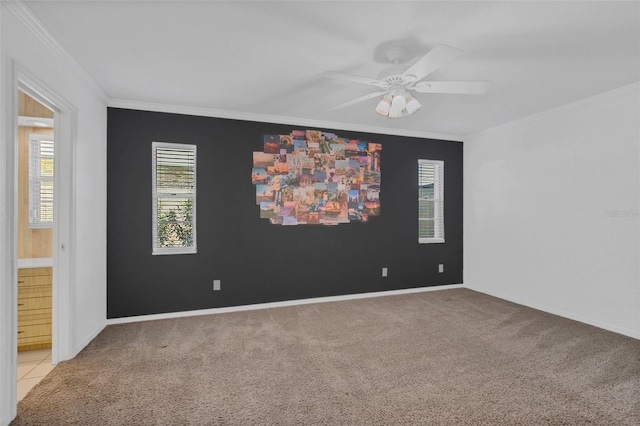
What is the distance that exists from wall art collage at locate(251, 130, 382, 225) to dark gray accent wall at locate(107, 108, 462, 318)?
12 cm

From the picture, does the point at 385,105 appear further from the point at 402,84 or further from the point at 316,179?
the point at 316,179

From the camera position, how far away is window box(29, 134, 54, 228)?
3.55 m

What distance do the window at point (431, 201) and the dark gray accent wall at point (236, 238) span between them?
0.53 ft

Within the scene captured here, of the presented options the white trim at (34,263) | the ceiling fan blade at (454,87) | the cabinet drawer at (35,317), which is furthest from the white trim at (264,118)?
the cabinet drawer at (35,317)

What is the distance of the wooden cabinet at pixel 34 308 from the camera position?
321 cm

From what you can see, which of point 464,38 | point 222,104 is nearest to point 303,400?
point 464,38

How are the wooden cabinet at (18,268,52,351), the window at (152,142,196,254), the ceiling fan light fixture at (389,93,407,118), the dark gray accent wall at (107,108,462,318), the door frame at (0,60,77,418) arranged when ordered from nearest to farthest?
the ceiling fan light fixture at (389,93,407,118), the door frame at (0,60,77,418), the wooden cabinet at (18,268,52,351), the dark gray accent wall at (107,108,462,318), the window at (152,142,196,254)

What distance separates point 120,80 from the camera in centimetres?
309

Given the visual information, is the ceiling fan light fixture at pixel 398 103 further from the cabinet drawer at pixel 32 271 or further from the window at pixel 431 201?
the cabinet drawer at pixel 32 271

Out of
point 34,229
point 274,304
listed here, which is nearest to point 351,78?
point 274,304

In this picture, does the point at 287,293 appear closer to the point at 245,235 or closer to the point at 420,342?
the point at 245,235

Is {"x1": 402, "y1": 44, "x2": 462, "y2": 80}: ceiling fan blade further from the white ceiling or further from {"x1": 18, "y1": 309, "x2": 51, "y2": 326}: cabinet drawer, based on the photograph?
{"x1": 18, "y1": 309, "x2": 51, "y2": 326}: cabinet drawer

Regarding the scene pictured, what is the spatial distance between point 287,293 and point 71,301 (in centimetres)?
239

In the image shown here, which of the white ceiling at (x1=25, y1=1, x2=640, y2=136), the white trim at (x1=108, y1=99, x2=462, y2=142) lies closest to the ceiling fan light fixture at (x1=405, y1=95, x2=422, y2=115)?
the white ceiling at (x1=25, y1=1, x2=640, y2=136)
